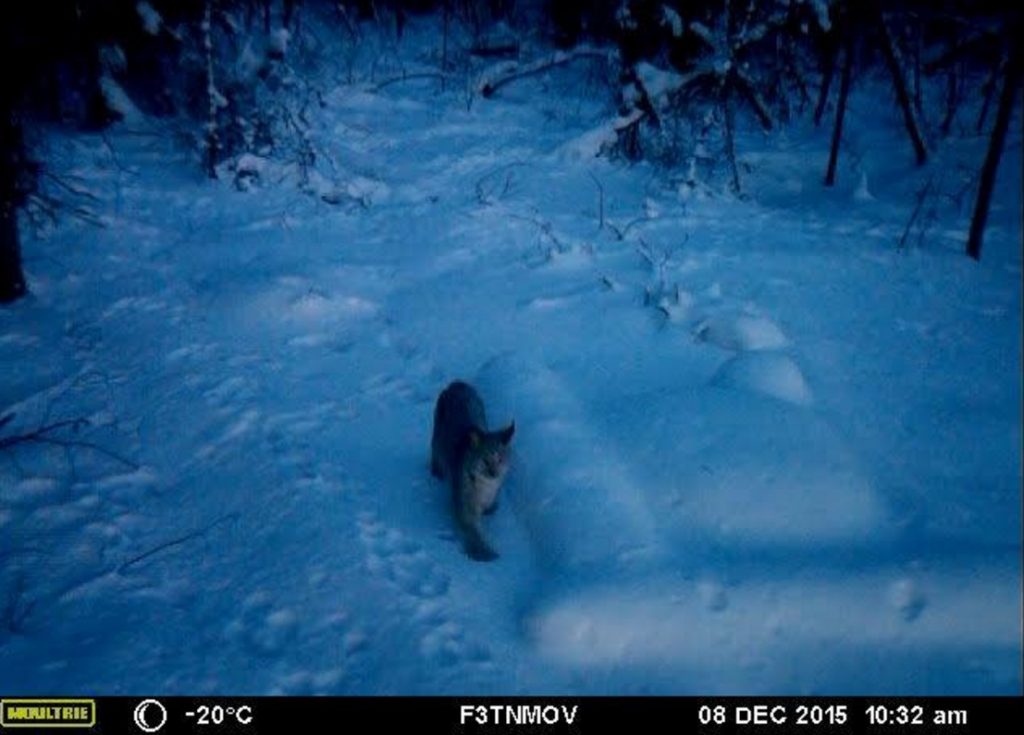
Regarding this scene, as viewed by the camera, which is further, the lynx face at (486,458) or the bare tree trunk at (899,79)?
the bare tree trunk at (899,79)

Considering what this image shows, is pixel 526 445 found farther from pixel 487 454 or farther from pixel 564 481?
pixel 487 454

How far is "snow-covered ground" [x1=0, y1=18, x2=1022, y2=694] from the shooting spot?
121 inches

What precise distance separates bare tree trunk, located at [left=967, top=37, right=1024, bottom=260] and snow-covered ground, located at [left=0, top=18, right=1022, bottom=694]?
0.19 m

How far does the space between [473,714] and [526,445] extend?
1.59m

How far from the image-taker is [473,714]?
2.98 m

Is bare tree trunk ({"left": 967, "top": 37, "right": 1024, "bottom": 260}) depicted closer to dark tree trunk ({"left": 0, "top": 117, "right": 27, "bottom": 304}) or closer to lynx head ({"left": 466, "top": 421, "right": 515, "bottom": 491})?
lynx head ({"left": 466, "top": 421, "right": 515, "bottom": 491})

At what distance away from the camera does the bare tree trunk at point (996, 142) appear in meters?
5.41

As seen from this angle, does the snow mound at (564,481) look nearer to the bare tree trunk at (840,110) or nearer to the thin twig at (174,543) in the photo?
the thin twig at (174,543)

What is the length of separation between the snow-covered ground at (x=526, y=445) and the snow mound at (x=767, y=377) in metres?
0.02

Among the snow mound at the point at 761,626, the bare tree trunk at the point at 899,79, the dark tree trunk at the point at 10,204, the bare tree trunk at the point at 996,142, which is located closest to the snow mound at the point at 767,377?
the snow mound at the point at 761,626

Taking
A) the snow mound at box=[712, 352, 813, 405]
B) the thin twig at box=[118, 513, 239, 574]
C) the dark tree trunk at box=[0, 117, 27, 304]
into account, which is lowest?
the thin twig at box=[118, 513, 239, 574]

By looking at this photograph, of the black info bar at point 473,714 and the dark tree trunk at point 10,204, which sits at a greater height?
the dark tree trunk at point 10,204

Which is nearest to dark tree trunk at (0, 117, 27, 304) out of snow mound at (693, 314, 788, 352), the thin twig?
the thin twig

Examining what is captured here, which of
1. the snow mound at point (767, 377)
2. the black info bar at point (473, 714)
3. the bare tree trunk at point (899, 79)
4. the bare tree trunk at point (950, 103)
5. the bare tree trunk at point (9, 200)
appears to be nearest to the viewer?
the black info bar at point (473, 714)
